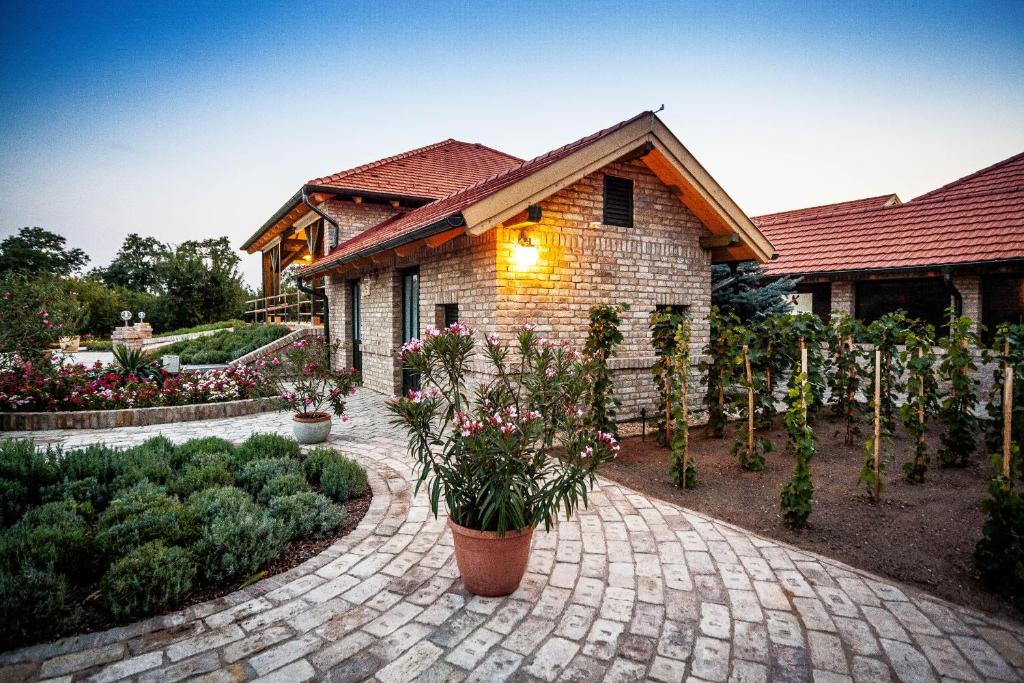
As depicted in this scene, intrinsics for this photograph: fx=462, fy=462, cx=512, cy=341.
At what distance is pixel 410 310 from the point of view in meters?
9.18

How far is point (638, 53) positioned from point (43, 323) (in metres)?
14.4

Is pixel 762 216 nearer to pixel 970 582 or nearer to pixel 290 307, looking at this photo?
pixel 970 582

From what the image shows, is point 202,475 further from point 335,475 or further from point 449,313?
point 449,313

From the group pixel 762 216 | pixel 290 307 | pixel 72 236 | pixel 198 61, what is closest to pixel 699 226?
pixel 762 216

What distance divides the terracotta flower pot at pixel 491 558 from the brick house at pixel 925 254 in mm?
9212

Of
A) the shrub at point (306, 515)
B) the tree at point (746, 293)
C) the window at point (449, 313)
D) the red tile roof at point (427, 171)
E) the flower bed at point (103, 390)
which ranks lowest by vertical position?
the shrub at point (306, 515)

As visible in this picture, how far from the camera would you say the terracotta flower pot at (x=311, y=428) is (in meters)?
6.37

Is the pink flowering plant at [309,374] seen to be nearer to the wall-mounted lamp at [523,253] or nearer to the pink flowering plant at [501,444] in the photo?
the wall-mounted lamp at [523,253]

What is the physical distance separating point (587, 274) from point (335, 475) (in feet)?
14.3

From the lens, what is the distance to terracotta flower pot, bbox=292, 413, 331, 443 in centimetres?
637

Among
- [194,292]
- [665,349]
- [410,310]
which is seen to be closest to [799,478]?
[665,349]

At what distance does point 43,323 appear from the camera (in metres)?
10.0

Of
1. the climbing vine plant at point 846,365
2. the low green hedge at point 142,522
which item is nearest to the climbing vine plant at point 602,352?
the low green hedge at point 142,522

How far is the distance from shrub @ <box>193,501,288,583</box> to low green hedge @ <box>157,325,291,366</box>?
14.2 m
